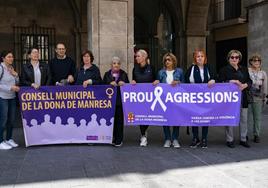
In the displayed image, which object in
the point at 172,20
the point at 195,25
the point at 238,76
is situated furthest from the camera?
the point at 172,20

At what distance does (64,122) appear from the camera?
7.54 metres

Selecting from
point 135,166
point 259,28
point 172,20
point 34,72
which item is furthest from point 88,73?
point 172,20

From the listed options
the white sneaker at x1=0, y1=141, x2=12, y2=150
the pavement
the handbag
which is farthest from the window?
the white sneaker at x1=0, y1=141, x2=12, y2=150

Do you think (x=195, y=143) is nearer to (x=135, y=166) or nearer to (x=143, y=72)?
(x=143, y=72)

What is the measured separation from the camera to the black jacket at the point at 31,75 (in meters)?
7.42

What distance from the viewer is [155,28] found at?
66.8 ft

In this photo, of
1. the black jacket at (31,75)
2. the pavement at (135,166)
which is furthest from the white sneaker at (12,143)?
the black jacket at (31,75)

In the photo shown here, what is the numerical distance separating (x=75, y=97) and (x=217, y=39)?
16270 millimetres

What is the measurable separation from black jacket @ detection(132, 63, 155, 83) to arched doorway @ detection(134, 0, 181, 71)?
10767 mm

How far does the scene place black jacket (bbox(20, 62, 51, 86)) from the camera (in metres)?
7.42

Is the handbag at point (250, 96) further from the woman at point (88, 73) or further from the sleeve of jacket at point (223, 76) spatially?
the woman at point (88, 73)

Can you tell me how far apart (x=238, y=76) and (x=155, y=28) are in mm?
13284

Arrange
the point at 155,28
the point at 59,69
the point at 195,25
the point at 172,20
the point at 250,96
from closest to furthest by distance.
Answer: the point at 59,69
the point at 250,96
the point at 195,25
the point at 172,20
the point at 155,28

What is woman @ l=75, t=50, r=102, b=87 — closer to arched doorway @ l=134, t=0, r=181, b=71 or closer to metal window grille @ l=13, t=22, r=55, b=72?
metal window grille @ l=13, t=22, r=55, b=72
